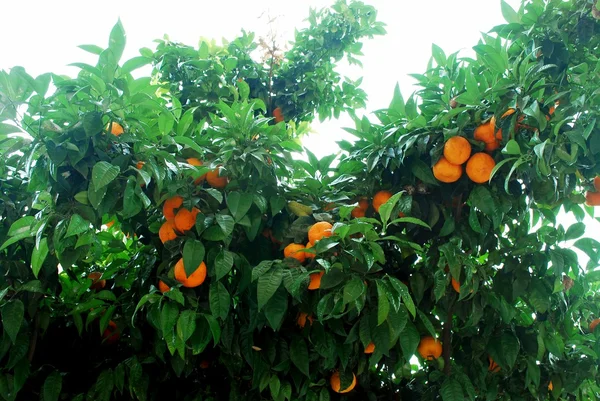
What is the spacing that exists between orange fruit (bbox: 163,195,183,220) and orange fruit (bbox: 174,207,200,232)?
25 mm

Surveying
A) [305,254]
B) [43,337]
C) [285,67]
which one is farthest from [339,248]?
[285,67]

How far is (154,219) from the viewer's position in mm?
1553

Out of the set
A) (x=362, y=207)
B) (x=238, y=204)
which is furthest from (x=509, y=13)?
(x=238, y=204)

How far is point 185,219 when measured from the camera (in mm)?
1408

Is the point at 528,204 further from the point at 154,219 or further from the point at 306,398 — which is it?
the point at 154,219

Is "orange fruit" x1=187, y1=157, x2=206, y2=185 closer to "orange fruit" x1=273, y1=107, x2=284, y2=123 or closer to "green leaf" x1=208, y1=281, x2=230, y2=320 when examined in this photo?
"green leaf" x1=208, y1=281, x2=230, y2=320

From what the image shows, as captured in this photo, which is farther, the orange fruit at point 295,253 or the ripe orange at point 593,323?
the ripe orange at point 593,323

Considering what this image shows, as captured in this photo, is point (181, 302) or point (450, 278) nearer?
point (181, 302)

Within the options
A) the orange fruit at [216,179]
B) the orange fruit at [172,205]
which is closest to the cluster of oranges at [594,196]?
the orange fruit at [216,179]

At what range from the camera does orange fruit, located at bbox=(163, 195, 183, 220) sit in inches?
56.5

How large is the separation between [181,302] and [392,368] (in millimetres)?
692

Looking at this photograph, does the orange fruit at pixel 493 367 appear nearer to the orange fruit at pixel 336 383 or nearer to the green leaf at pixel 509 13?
the orange fruit at pixel 336 383

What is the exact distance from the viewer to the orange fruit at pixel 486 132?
146 centimetres

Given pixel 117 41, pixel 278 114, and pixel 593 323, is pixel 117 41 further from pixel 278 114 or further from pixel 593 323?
pixel 593 323
